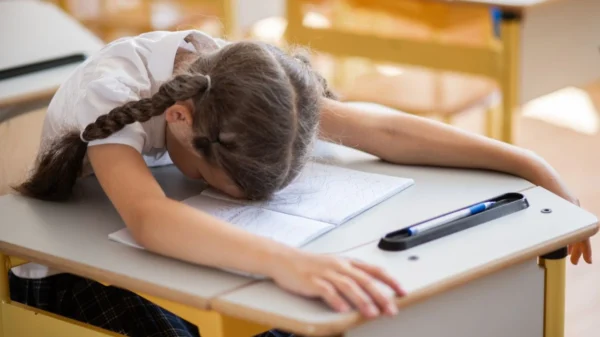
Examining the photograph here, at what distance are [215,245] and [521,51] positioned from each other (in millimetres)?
1888

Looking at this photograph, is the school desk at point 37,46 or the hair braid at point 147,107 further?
the school desk at point 37,46

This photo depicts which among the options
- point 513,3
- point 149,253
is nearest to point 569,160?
point 513,3

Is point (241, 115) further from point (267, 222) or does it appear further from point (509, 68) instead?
point (509, 68)

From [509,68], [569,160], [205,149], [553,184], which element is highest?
[205,149]

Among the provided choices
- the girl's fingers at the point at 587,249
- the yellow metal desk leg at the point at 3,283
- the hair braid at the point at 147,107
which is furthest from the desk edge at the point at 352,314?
the yellow metal desk leg at the point at 3,283

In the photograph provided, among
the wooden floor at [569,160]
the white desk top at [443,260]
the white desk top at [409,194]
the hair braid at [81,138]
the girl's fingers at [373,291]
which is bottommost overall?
the wooden floor at [569,160]

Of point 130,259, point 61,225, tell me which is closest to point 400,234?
point 130,259

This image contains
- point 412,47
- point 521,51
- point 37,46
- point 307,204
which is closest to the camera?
point 307,204

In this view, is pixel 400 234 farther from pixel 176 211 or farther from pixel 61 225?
pixel 61 225

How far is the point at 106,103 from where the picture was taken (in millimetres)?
1460

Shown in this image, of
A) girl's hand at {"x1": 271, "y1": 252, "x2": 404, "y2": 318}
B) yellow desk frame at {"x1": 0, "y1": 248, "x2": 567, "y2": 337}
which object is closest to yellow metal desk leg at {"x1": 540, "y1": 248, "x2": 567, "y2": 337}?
yellow desk frame at {"x1": 0, "y1": 248, "x2": 567, "y2": 337}

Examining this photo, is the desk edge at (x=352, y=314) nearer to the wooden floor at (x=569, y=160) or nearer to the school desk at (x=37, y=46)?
the wooden floor at (x=569, y=160)

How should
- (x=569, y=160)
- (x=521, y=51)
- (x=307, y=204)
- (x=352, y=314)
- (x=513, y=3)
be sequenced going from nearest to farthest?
(x=352, y=314) → (x=307, y=204) → (x=513, y=3) → (x=521, y=51) → (x=569, y=160)

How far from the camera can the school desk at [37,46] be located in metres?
2.37
